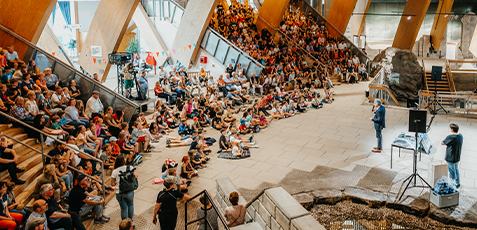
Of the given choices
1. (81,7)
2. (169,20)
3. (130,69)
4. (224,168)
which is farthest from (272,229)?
(81,7)

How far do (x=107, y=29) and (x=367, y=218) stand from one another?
→ 12.6 m

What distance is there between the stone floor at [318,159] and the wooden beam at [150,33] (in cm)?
1012

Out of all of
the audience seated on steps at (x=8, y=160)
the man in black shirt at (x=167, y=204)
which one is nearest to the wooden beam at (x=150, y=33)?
the audience seated on steps at (x=8, y=160)

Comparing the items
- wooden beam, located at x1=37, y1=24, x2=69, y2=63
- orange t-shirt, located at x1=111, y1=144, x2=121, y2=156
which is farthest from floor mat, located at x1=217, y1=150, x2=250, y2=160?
wooden beam, located at x1=37, y1=24, x2=69, y2=63

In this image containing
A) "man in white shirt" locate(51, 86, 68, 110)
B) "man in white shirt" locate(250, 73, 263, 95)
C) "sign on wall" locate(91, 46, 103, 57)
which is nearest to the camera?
"man in white shirt" locate(51, 86, 68, 110)

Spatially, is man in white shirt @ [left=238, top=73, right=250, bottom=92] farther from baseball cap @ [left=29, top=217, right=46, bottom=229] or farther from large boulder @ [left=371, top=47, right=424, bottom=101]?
baseball cap @ [left=29, top=217, right=46, bottom=229]

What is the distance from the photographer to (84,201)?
233 inches

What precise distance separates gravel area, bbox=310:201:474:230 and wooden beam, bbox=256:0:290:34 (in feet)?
52.6

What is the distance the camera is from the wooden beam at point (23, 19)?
9875 mm

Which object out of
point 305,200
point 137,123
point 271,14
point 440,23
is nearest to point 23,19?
point 137,123

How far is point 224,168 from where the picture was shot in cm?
880

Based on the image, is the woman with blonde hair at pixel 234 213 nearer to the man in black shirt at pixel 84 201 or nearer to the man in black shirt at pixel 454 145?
the man in black shirt at pixel 84 201

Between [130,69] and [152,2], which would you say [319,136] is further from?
[152,2]

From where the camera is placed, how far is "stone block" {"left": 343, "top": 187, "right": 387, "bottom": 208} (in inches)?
279
